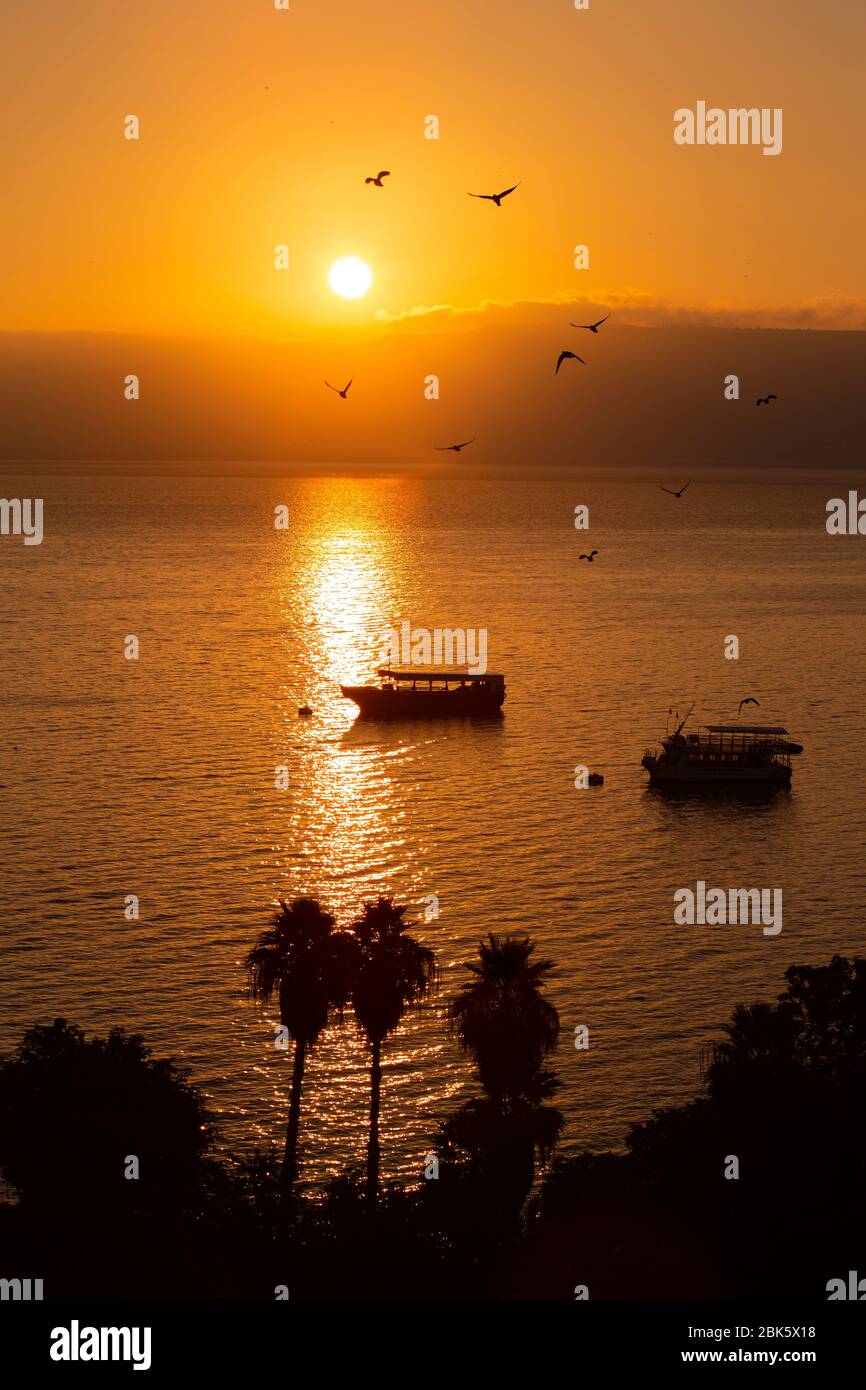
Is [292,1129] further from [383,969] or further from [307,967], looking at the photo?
[383,969]

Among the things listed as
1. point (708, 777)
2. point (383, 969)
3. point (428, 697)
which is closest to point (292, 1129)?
point (383, 969)

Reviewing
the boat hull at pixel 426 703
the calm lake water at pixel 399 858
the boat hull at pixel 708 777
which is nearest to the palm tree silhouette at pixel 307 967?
the calm lake water at pixel 399 858

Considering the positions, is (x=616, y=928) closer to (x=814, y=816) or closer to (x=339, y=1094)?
(x=339, y=1094)

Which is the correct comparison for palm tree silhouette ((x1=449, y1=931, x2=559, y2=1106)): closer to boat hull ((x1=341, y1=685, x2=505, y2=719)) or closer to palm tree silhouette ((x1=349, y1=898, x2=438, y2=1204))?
palm tree silhouette ((x1=349, y1=898, x2=438, y2=1204))

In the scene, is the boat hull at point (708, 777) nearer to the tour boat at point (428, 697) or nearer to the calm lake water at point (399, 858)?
the calm lake water at point (399, 858)
